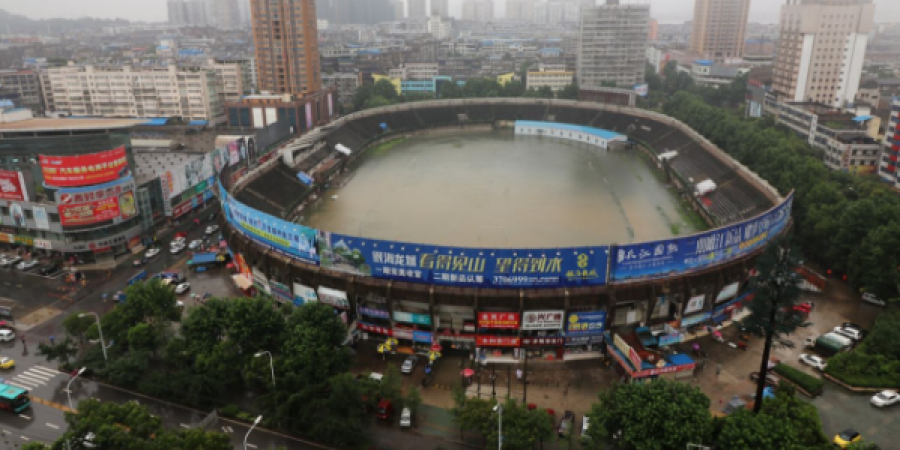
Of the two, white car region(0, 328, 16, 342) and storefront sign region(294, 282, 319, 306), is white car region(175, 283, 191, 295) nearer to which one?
white car region(0, 328, 16, 342)

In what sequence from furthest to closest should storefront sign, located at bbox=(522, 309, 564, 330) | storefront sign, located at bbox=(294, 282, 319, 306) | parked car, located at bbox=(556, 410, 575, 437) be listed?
storefront sign, located at bbox=(294, 282, 319, 306) < storefront sign, located at bbox=(522, 309, 564, 330) < parked car, located at bbox=(556, 410, 575, 437)

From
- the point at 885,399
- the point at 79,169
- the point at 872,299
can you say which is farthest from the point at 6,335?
the point at 872,299

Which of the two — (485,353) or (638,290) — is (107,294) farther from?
(638,290)

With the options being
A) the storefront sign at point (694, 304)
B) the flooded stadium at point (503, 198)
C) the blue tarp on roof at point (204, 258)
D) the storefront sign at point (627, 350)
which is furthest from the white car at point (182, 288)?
the storefront sign at point (694, 304)

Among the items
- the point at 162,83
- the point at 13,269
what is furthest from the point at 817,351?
the point at 162,83

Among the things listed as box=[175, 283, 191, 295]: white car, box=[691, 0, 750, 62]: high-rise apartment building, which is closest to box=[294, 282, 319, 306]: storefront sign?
box=[175, 283, 191, 295]: white car
